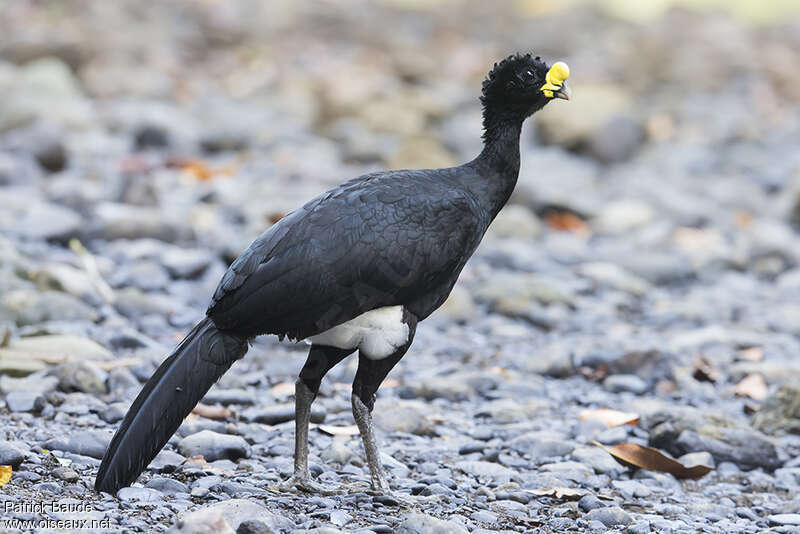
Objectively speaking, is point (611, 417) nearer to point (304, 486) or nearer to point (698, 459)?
point (698, 459)

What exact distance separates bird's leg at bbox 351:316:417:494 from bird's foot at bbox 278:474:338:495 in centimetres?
19

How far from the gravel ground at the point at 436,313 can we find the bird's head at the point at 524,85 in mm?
1621

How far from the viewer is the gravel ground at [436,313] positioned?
479 centimetres

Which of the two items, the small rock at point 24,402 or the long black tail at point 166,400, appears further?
the small rock at point 24,402

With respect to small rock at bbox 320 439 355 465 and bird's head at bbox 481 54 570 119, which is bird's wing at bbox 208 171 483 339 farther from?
small rock at bbox 320 439 355 465

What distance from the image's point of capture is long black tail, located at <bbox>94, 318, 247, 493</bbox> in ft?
13.8

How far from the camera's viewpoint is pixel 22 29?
15688mm

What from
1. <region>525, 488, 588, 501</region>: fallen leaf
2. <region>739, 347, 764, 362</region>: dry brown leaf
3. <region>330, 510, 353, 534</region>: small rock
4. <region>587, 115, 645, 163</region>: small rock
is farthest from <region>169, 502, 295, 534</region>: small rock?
<region>587, 115, 645, 163</region>: small rock

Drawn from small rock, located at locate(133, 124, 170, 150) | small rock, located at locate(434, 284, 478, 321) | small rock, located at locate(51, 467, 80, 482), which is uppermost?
small rock, located at locate(133, 124, 170, 150)

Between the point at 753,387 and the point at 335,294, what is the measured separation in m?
3.31

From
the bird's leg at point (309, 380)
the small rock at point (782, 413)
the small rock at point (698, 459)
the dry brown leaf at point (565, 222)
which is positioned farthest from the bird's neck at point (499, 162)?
the dry brown leaf at point (565, 222)

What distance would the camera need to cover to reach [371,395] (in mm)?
4762

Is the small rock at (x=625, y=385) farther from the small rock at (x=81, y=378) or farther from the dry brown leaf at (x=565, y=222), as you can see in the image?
the dry brown leaf at (x=565, y=222)

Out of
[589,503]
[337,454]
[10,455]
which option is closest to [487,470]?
[589,503]
